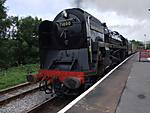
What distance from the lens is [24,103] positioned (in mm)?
10094

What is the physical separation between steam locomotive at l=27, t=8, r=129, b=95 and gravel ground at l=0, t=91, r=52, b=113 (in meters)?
0.47

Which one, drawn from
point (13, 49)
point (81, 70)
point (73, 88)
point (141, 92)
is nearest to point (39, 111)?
point (73, 88)

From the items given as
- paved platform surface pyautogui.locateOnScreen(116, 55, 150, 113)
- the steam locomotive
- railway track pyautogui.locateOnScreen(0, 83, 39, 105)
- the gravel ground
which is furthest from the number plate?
paved platform surface pyautogui.locateOnScreen(116, 55, 150, 113)

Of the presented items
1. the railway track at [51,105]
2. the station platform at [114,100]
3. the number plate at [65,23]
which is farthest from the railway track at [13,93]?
the station platform at [114,100]

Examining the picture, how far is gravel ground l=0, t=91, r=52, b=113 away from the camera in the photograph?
30.2ft

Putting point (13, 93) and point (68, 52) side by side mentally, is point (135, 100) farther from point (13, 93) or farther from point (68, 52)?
point (13, 93)

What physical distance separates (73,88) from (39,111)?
1.39 metres

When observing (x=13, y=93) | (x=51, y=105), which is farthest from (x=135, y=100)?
(x=13, y=93)

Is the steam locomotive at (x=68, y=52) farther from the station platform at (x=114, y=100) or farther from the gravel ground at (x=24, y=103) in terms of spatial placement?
the station platform at (x=114, y=100)

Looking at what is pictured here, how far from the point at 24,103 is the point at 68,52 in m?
2.75

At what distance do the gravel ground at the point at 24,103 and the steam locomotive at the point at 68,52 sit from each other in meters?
0.47

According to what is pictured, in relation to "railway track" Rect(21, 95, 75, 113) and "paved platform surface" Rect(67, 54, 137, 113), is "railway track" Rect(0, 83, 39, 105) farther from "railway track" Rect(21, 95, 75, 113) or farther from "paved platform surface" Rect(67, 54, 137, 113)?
"paved platform surface" Rect(67, 54, 137, 113)

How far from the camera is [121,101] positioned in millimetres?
7461

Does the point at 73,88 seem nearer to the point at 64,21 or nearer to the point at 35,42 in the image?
the point at 64,21
